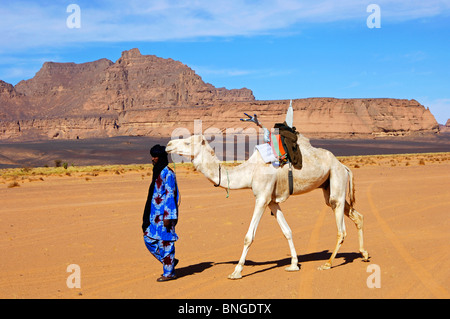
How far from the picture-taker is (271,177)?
7.62 meters

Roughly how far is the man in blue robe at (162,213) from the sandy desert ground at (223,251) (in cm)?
50

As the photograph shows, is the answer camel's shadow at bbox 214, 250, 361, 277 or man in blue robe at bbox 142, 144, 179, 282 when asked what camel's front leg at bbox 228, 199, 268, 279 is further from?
man in blue robe at bbox 142, 144, 179, 282

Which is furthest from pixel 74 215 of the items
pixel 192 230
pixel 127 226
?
pixel 192 230

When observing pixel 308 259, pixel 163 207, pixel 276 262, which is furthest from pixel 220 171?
pixel 308 259

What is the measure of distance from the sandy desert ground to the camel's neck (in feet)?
4.75

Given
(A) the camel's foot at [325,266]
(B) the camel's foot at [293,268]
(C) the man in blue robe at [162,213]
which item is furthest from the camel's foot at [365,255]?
(C) the man in blue robe at [162,213]

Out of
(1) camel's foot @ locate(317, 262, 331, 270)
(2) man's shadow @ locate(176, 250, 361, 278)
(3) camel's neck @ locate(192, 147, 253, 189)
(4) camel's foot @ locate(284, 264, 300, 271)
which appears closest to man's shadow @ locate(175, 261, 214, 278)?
(2) man's shadow @ locate(176, 250, 361, 278)

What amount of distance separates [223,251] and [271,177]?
9.13 ft

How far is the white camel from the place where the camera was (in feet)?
24.3

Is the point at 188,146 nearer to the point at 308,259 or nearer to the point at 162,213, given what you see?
the point at 162,213

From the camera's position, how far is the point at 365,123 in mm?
162500

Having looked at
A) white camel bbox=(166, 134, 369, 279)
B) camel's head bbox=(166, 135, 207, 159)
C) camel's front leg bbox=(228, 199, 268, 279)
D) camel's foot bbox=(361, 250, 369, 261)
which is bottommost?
camel's foot bbox=(361, 250, 369, 261)
